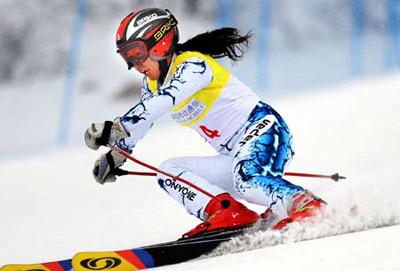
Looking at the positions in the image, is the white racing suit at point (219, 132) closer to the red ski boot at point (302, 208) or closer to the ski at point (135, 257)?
the red ski boot at point (302, 208)

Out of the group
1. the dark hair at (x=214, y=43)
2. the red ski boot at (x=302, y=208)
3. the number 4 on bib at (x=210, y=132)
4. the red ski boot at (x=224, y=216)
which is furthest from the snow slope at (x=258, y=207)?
the dark hair at (x=214, y=43)

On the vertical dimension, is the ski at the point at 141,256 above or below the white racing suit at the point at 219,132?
below

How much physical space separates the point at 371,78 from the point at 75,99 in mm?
3192

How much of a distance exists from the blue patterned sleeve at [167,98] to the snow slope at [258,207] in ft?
2.16

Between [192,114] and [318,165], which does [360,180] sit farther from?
[192,114]

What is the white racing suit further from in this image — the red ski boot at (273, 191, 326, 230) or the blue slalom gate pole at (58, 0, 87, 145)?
the blue slalom gate pole at (58, 0, 87, 145)

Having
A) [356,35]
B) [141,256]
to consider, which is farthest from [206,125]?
[356,35]

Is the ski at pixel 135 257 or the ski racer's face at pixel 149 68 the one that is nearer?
the ski at pixel 135 257

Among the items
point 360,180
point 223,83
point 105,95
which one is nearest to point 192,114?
point 223,83

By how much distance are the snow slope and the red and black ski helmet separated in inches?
39.4

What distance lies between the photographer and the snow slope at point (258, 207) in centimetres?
→ 295

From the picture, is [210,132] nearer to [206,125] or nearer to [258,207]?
[206,125]

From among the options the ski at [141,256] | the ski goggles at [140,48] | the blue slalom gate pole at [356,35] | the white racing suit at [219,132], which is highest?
the blue slalom gate pole at [356,35]

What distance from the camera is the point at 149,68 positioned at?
3.88 meters
